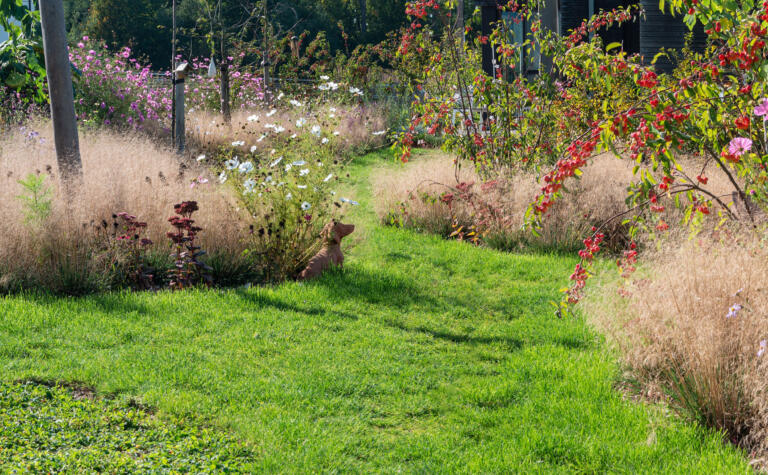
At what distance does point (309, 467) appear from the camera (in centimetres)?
318

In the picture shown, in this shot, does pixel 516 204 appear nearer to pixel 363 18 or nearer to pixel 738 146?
pixel 738 146

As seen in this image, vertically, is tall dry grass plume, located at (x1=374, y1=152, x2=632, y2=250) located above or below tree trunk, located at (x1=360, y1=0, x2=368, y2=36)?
below

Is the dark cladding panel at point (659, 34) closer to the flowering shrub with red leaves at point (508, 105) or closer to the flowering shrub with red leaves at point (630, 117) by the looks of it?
the flowering shrub with red leaves at point (630, 117)

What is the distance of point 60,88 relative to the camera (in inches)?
250

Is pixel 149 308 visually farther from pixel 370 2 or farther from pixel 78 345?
pixel 370 2

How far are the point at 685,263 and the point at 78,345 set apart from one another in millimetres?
3649

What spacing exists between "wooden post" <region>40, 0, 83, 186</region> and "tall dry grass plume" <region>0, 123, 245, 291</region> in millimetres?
164

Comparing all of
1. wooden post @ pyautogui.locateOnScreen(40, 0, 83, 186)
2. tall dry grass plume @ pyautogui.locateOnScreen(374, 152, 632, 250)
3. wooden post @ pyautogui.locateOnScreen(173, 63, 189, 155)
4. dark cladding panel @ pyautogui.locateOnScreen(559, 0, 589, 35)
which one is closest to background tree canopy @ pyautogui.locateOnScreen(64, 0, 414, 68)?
dark cladding panel @ pyautogui.locateOnScreen(559, 0, 589, 35)

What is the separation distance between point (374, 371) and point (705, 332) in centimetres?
180

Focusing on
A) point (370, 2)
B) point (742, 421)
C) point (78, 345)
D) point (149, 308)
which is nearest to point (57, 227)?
point (149, 308)

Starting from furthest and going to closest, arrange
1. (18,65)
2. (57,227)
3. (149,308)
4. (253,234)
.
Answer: (18,65) < (253,234) < (57,227) < (149,308)

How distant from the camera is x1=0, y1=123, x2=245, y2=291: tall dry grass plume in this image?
5.42 meters

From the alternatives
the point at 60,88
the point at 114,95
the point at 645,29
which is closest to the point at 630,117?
the point at 60,88

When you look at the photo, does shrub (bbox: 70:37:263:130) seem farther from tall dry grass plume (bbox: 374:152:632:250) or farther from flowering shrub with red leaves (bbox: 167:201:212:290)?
flowering shrub with red leaves (bbox: 167:201:212:290)
